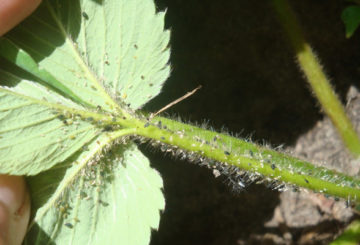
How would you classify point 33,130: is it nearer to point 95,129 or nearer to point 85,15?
point 95,129

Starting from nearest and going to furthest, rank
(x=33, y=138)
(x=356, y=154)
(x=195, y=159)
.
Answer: (x=33, y=138) < (x=195, y=159) < (x=356, y=154)

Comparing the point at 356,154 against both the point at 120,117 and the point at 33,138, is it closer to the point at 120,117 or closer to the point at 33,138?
the point at 120,117

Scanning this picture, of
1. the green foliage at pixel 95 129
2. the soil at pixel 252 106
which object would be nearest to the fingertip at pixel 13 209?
the green foliage at pixel 95 129

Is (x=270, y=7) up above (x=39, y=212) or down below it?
above

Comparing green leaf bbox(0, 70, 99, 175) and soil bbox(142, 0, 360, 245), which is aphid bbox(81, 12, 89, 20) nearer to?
green leaf bbox(0, 70, 99, 175)

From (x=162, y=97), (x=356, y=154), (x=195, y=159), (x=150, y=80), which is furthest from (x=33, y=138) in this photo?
(x=356, y=154)

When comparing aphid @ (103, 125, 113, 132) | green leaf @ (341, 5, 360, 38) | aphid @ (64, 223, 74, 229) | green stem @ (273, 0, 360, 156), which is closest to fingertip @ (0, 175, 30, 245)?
aphid @ (64, 223, 74, 229)

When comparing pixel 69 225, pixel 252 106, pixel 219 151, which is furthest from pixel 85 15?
pixel 252 106
